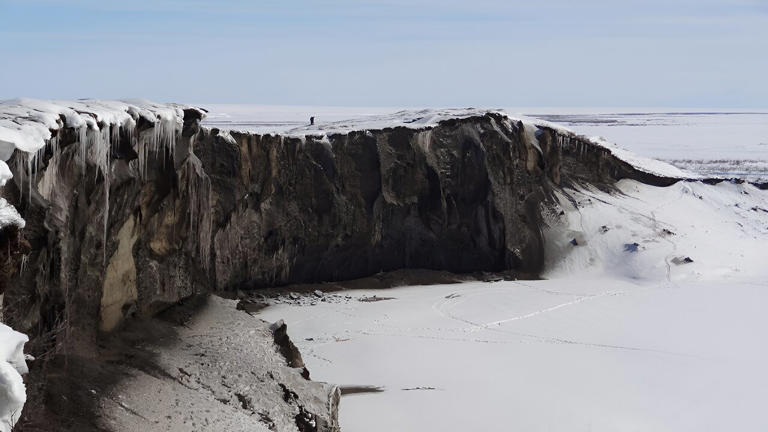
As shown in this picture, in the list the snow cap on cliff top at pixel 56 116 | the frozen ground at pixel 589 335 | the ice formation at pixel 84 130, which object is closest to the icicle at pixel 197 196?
the ice formation at pixel 84 130

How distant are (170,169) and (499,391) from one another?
25.2 ft

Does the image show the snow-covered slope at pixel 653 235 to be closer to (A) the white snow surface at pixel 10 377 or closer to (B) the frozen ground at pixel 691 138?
(B) the frozen ground at pixel 691 138

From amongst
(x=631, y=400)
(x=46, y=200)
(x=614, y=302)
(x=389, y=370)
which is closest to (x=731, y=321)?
(x=614, y=302)

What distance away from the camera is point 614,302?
97.4 ft

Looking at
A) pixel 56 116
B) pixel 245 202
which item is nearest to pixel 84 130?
pixel 56 116

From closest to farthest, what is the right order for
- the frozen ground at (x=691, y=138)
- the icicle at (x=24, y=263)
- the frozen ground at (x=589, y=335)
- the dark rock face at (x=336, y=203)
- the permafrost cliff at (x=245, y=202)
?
the icicle at (x=24, y=263) → the permafrost cliff at (x=245, y=202) → the dark rock face at (x=336, y=203) → the frozen ground at (x=589, y=335) → the frozen ground at (x=691, y=138)

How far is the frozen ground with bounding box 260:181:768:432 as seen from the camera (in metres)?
19.8

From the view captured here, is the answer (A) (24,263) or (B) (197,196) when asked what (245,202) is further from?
(A) (24,263)

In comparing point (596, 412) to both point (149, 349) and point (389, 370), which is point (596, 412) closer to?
point (389, 370)

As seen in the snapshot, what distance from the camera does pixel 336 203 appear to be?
32594mm

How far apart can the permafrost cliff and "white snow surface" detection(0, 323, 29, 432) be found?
5.60ft

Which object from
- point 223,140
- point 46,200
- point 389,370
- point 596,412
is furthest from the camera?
point 223,140

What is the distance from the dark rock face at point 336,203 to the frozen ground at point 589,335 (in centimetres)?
170

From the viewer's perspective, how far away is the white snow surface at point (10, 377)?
6.82 metres
